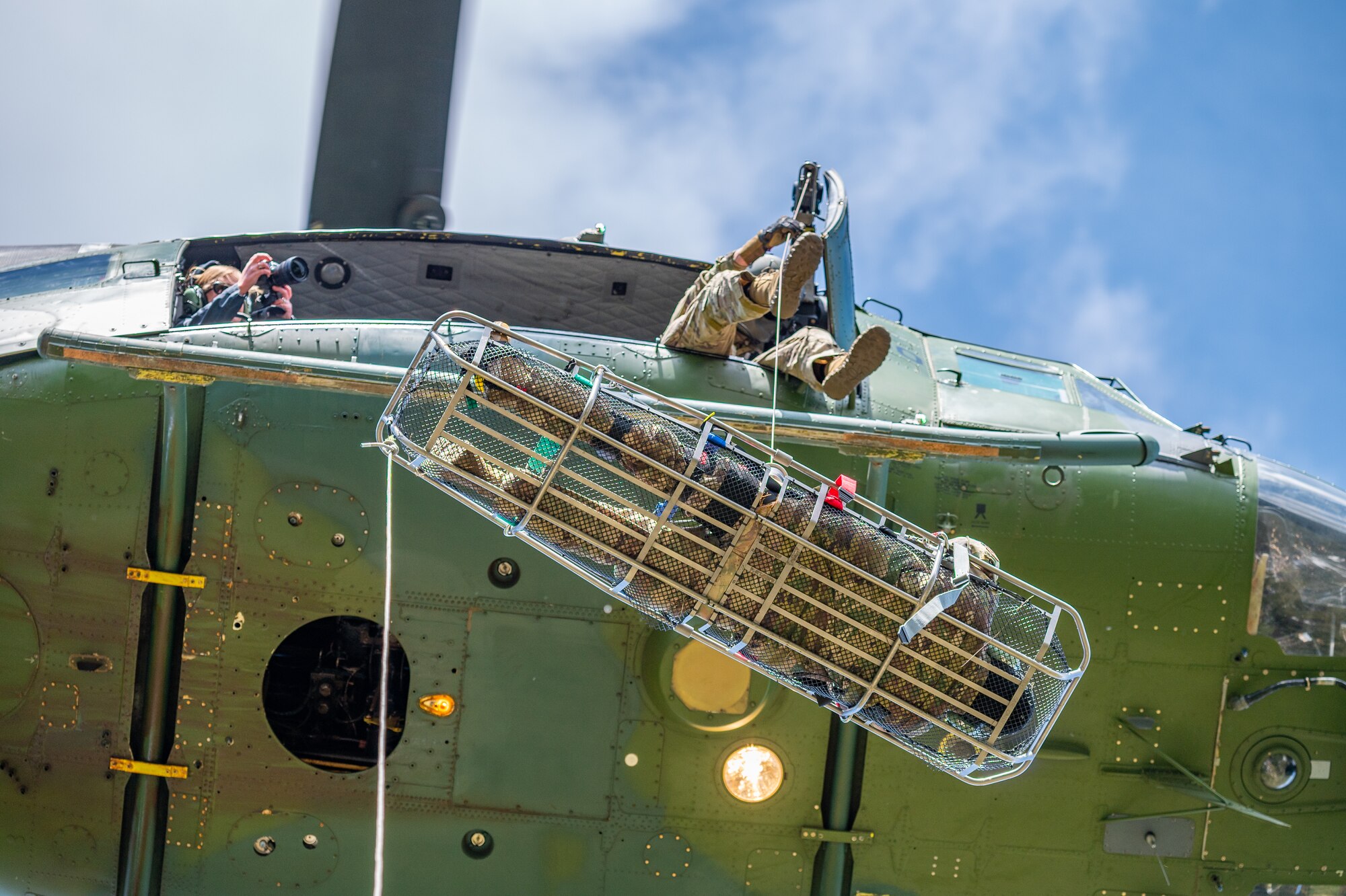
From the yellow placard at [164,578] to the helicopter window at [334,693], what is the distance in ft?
1.74

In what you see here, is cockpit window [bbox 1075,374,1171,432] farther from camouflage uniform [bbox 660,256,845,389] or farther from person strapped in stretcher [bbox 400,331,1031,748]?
person strapped in stretcher [bbox 400,331,1031,748]

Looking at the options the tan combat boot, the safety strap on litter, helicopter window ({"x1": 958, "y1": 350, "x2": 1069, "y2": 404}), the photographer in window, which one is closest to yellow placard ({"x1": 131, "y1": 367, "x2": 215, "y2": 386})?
the photographer in window

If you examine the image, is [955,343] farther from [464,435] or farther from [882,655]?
[464,435]

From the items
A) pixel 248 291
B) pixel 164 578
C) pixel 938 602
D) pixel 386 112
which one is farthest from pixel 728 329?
pixel 386 112

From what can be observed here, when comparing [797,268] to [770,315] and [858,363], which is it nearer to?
[858,363]

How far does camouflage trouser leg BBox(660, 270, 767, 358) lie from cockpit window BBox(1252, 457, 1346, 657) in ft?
9.44

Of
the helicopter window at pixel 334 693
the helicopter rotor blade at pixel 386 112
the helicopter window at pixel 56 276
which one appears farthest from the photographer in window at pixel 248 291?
the helicopter rotor blade at pixel 386 112

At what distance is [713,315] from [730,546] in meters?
2.19

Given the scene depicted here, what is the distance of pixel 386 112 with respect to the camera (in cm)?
917

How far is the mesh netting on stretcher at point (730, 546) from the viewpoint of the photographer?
4512 mm

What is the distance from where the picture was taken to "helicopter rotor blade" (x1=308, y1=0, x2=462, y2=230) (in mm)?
9117

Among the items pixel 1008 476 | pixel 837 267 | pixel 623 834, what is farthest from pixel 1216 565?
pixel 623 834

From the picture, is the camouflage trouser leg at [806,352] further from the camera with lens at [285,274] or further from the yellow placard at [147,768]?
the yellow placard at [147,768]

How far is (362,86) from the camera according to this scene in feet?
30.1
